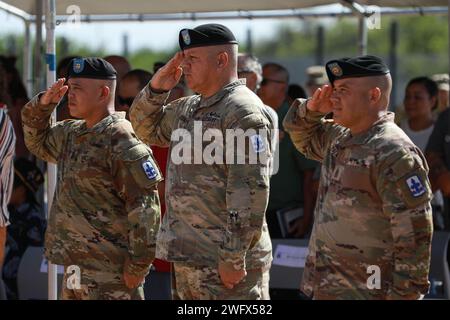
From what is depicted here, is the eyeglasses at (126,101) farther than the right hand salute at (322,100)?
Yes

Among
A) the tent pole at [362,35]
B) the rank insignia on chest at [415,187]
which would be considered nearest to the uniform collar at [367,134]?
the rank insignia on chest at [415,187]

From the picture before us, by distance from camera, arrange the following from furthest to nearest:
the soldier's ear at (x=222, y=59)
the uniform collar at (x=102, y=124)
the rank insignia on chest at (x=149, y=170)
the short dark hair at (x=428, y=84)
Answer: the short dark hair at (x=428, y=84), the uniform collar at (x=102, y=124), the rank insignia on chest at (x=149, y=170), the soldier's ear at (x=222, y=59)

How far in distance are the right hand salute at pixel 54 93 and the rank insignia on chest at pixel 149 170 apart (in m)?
0.58

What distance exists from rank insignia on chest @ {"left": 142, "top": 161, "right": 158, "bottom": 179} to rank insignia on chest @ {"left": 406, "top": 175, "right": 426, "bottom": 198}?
4.99ft

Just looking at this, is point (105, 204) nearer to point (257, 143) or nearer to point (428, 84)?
point (257, 143)

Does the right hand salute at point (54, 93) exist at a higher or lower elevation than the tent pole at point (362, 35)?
lower

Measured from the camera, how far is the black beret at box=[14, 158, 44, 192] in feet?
26.4

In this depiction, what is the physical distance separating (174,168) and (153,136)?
404 mm

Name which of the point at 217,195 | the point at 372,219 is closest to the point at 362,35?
the point at 217,195

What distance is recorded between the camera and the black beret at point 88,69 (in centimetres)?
580

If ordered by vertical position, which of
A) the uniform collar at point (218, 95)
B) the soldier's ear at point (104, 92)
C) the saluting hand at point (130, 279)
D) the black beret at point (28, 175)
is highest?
the uniform collar at point (218, 95)

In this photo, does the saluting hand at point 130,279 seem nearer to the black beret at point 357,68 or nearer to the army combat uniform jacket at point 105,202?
the army combat uniform jacket at point 105,202

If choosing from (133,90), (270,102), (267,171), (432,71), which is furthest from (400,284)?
(432,71)

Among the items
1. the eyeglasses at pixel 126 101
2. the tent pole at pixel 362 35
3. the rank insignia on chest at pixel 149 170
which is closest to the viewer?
the rank insignia on chest at pixel 149 170
